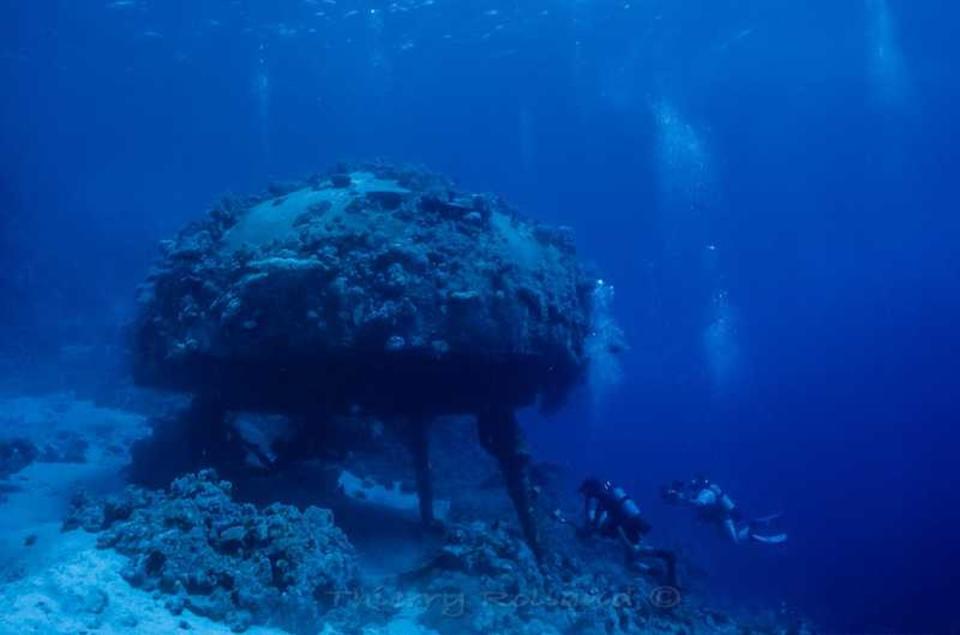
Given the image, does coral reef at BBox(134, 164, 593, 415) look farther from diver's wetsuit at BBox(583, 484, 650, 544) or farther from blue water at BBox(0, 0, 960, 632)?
Answer: blue water at BBox(0, 0, 960, 632)

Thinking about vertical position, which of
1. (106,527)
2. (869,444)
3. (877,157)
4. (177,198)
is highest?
(177,198)

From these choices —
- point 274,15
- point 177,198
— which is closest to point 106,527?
point 274,15

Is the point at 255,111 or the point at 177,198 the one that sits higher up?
the point at 177,198

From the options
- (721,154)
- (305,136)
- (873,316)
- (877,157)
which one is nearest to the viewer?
(877,157)

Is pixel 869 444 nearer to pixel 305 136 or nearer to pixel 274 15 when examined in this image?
pixel 305 136

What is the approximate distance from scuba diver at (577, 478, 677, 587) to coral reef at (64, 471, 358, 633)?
554 centimetres

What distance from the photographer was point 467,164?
9738 centimetres

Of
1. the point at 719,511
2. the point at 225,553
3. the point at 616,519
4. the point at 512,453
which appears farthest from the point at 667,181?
the point at 225,553

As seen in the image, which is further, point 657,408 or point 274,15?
point 657,408

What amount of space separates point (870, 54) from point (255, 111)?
198 ft

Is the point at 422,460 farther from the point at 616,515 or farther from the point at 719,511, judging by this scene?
the point at 719,511

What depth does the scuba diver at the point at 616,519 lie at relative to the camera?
10695 mm

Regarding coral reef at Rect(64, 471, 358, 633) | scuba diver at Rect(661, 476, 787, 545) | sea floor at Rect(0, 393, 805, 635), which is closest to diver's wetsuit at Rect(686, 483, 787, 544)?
scuba diver at Rect(661, 476, 787, 545)

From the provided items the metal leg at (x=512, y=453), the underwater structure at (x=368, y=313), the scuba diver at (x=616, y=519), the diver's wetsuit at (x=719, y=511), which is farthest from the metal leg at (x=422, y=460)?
the diver's wetsuit at (x=719, y=511)
